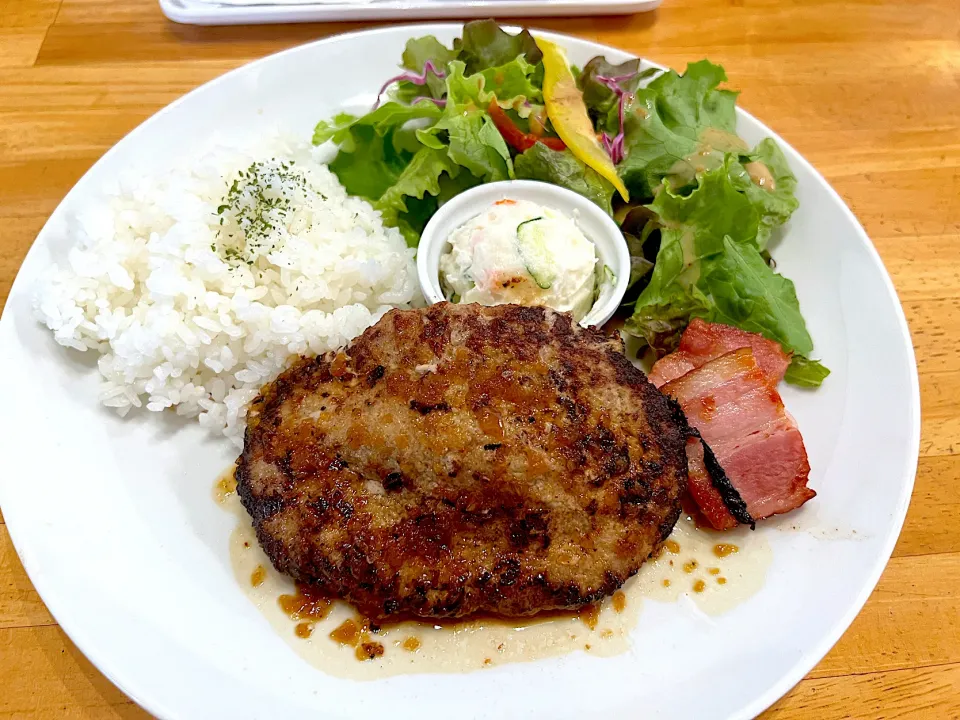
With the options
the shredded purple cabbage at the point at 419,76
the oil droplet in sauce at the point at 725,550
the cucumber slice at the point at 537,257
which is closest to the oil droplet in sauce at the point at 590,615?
the oil droplet in sauce at the point at 725,550

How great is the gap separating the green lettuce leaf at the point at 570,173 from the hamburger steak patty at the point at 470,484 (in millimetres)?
947

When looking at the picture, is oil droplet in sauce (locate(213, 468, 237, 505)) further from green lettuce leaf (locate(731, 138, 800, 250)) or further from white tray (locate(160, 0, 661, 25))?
white tray (locate(160, 0, 661, 25))

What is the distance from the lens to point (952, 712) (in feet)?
6.31

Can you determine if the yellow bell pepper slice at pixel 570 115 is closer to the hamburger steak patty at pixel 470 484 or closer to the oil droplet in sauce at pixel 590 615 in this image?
the hamburger steak patty at pixel 470 484

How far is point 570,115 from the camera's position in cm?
274

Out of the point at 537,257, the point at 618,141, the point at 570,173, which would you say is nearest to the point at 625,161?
the point at 618,141

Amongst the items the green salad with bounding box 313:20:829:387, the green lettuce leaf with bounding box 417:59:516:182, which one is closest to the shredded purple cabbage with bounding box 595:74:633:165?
the green salad with bounding box 313:20:829:387

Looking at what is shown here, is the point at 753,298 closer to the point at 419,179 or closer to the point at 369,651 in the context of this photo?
the point at 419,179

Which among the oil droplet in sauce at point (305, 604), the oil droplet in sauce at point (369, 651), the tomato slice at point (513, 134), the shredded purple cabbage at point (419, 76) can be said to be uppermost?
the shredded purple cabbage at point (419, 76)

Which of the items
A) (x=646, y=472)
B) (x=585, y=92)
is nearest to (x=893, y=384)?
(x=646, y=472)

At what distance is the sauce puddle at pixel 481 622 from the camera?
6.07ft

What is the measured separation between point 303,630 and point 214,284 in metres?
1.25

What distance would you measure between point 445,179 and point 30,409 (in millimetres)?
1759

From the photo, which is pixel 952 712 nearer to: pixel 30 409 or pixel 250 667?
pixel 250 667
